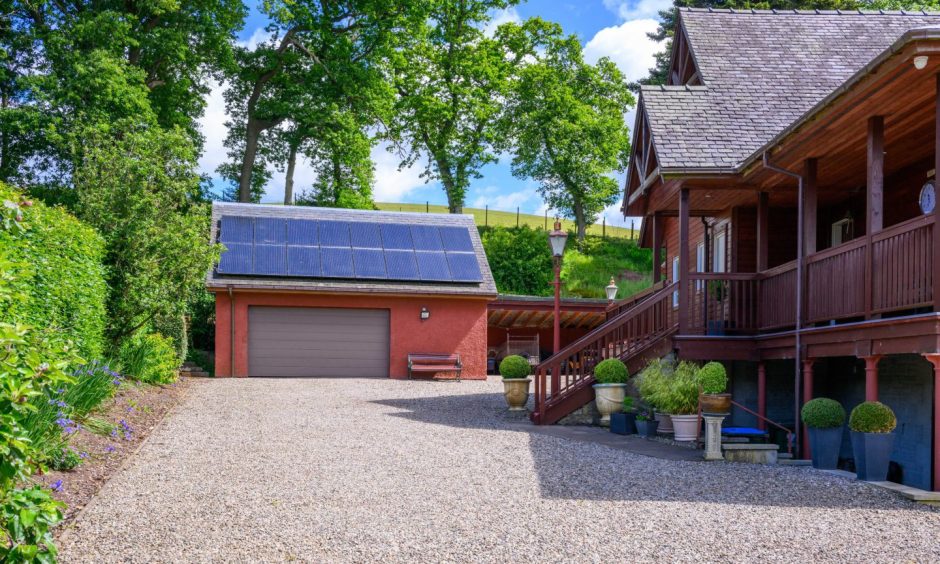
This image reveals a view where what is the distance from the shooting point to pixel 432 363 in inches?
847

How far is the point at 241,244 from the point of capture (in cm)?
2138

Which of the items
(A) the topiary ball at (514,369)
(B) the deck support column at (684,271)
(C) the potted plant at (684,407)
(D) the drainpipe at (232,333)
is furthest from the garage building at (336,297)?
(C) the potted plant at (684,407)

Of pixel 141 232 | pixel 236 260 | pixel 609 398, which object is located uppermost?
pixel 141 232

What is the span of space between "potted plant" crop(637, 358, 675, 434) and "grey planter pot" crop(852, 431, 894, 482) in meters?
3.41

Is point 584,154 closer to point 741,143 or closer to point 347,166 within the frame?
point 347,166

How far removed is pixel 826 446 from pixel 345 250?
14842 millimetres

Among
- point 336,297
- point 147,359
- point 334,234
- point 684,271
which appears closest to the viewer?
point 684,271

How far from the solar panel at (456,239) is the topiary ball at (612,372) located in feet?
34.4

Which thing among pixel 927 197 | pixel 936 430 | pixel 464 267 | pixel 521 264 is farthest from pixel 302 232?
pixel 936 430

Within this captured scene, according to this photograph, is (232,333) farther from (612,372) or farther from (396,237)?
(612,372)

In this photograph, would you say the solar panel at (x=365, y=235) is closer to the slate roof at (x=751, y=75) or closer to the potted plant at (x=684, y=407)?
the slate roof at (x=751, y=75)

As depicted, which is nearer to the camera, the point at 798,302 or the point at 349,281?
the point at 798,302

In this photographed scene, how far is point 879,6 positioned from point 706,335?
2669cm

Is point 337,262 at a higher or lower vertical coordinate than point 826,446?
higher
